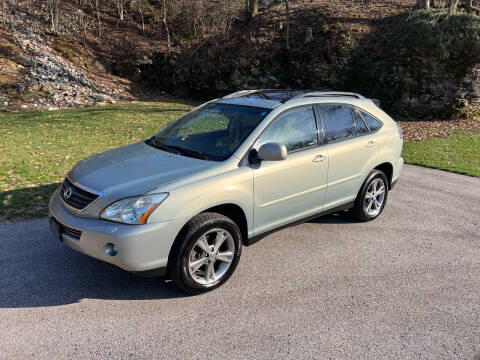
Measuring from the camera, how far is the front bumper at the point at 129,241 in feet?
11.8

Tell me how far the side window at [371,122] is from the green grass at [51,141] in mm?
4580

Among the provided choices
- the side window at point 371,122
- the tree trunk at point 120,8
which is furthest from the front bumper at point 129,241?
the tree trunk at point 120,8

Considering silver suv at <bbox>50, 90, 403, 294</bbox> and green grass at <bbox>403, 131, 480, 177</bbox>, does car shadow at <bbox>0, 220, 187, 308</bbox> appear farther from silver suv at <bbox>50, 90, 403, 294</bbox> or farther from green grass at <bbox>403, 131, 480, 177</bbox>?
green grass at <bbox>403, 131, 480, 177</bbox>

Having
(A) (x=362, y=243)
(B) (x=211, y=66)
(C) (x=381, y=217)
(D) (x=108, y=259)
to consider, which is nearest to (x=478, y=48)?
(B) (x=211, y=66)

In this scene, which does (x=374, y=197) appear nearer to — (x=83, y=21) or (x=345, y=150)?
(x=345, y=150)

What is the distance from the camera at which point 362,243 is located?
532 centimetres

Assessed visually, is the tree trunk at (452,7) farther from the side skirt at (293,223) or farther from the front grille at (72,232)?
the front grille at (72,232)

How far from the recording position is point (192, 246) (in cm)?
385

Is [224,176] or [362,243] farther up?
[224,176]

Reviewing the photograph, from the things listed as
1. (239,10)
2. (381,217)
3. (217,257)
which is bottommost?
(381,217)

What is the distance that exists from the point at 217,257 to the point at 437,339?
2003mm

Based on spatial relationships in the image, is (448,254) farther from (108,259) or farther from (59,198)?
(59,198)

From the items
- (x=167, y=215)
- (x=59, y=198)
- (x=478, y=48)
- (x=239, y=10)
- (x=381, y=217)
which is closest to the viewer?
(x=167, y=215)

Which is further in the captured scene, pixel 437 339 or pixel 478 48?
pixel 478 48
